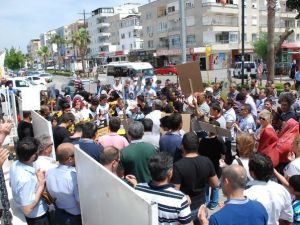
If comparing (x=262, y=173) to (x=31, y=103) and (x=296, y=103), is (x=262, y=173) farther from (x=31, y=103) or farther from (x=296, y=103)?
(x=31, y=103)

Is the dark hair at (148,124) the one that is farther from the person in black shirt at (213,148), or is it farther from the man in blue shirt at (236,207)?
the man in blue shirt at (236,207)

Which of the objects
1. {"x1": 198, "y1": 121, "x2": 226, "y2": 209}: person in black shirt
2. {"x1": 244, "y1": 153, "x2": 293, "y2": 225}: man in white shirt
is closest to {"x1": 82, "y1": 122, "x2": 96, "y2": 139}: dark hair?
{"x1": 198, "y1": 121, "x2": 226, "y2": 209}: person in black shirt

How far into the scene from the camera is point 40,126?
6.48m

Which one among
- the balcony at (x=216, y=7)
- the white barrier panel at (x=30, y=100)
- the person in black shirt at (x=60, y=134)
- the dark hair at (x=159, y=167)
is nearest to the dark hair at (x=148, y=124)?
the person in black shirt at (x=60, y=134)

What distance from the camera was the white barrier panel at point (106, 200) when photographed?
246 cm

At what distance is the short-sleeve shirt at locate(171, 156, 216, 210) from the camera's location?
3941mm

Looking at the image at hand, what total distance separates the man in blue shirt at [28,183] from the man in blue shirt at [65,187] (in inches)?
5.0

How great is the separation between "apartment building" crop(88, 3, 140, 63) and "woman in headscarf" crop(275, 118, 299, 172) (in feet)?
277

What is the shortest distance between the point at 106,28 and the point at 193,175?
96210 mm

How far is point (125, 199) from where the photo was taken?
8.72ft

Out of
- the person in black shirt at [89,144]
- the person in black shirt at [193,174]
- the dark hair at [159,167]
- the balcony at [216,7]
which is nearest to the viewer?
the dark hair at [159,167]

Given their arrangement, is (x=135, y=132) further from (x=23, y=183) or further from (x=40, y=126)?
(x=40, y=126)

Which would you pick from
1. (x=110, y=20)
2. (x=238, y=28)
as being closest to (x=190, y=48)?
(x=238, y=28)

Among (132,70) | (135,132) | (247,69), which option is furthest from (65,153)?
(247,69)
